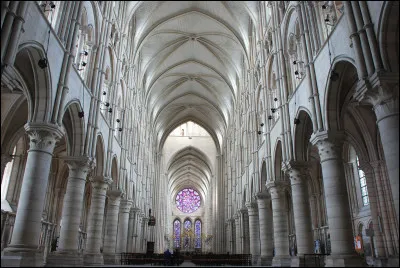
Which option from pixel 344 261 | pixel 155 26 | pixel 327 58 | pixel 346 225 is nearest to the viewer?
pixel 344 261

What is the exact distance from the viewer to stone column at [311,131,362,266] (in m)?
12.9

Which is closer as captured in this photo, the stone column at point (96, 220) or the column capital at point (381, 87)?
the column capital at point (381, 87)

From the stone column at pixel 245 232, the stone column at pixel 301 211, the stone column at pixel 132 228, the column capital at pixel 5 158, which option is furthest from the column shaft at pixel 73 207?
the stone column at pixel 245 232

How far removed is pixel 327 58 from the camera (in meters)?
14.5

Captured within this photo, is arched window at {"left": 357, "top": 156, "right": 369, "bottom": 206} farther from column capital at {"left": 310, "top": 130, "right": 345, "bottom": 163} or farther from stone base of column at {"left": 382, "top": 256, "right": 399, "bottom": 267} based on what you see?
column capital at {"left": 310, "top": 130, "right": 345, "bottom": 163}

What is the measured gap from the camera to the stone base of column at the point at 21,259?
11156mm

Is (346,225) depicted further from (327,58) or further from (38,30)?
(38,30)

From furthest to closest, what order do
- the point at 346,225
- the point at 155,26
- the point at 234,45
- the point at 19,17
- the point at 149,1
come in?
the point at 234,45 < the point at 155,26 < the point at 149,1 < the point at 346,225 < the point at 19,17

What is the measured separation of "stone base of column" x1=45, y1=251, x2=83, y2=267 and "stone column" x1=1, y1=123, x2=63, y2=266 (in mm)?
3339

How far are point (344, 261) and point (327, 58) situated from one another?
25.7 ft

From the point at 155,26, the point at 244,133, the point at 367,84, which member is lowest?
the point at 367,84

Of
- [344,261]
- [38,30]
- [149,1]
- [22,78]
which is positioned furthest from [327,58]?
[149,1]

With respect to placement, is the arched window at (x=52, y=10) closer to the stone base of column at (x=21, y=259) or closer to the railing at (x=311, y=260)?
the stone base of column at (x=21, y=259)

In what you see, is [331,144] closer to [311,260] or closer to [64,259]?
[311,260]
